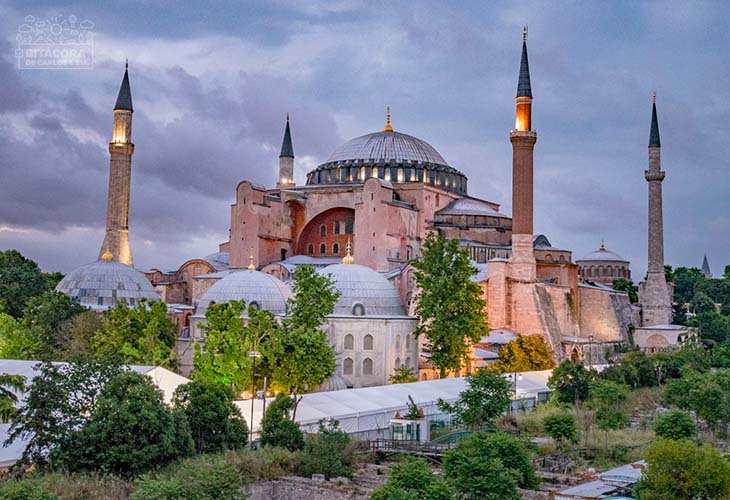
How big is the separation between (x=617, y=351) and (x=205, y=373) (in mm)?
18966

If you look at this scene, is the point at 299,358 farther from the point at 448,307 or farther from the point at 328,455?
the point at 328,455


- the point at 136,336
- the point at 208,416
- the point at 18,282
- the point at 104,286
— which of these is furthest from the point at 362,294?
the point at 18,282

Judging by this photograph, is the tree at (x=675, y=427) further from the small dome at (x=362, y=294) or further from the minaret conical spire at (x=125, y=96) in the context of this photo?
the minaret conical spire at (x=125, y=96)

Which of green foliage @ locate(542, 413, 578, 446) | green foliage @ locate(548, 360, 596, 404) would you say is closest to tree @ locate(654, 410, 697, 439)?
green foliage @ locate(542, 413, 578, 446)

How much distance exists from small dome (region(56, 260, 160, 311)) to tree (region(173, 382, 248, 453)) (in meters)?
14.3

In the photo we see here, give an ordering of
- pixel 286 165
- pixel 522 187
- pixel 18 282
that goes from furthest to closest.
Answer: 1. pixel 286 165
2. pixel 18 282
3. pixel 522 187

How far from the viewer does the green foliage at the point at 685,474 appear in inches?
434

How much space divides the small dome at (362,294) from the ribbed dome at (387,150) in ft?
37.8

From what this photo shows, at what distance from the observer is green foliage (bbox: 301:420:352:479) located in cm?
1393

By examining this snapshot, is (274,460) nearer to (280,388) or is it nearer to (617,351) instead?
(280,388)

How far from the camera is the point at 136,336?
2317cm

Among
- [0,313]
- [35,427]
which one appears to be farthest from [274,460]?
[0,313]

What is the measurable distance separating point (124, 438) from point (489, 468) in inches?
199

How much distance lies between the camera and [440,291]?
81.8 ft
